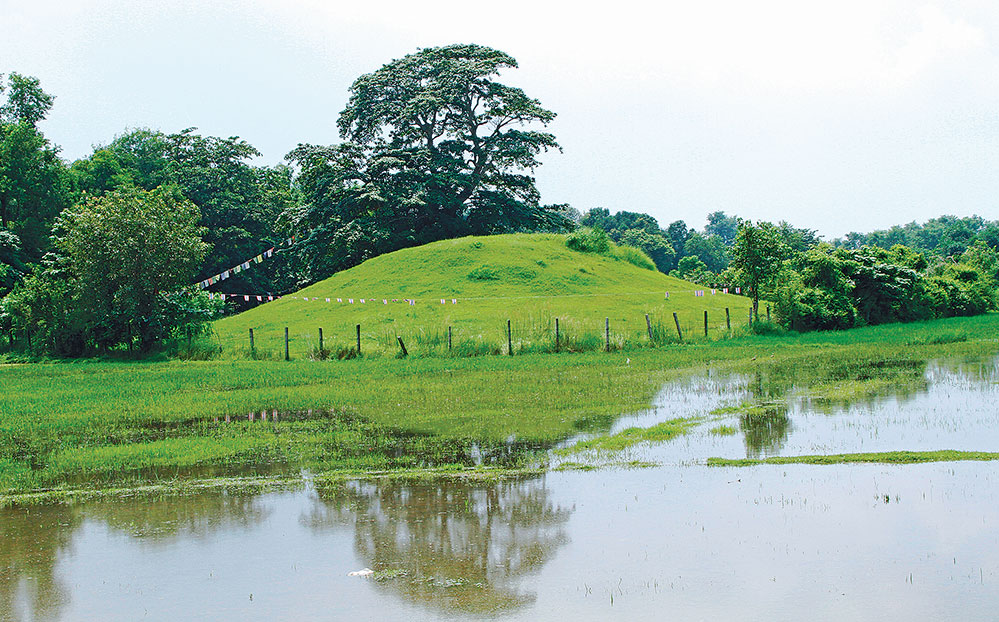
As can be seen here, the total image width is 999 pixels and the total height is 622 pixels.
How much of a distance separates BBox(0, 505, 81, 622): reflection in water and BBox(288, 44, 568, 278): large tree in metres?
50.0

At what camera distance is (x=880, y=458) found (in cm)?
1452

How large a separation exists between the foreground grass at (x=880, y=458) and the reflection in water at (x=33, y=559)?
10109mm

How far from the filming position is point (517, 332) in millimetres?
39188

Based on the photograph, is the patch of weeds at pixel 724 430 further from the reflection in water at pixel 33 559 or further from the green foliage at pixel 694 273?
the green foliage at pixel 694 273

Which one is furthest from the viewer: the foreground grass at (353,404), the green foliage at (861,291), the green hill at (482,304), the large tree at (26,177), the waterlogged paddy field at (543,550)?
the large tree at (26,177)

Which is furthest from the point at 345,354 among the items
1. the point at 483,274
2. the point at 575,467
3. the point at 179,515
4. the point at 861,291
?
the point at 861,291

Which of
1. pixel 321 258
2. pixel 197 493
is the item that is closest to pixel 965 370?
A: pixel 197 493

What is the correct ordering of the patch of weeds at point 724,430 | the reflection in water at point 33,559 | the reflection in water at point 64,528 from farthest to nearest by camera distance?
the patch of weeds at point 724,430 → the reflection in water at point 64,528 → the reflection in water at point 33,559

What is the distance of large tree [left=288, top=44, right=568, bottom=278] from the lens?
63.2m

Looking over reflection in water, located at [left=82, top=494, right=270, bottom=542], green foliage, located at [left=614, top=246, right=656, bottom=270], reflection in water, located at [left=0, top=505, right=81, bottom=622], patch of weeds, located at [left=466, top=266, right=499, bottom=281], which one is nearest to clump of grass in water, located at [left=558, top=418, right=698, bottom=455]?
reflection in water, located at [left=82, top=494, right=270, bottom=542]

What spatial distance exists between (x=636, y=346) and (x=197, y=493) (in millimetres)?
25232

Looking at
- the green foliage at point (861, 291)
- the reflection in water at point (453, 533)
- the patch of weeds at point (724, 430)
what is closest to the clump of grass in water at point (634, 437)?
the patch of weeds at point (724, 430)

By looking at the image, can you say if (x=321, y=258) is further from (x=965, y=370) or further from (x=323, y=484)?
(x=323, y=484)

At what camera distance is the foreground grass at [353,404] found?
16094mm
